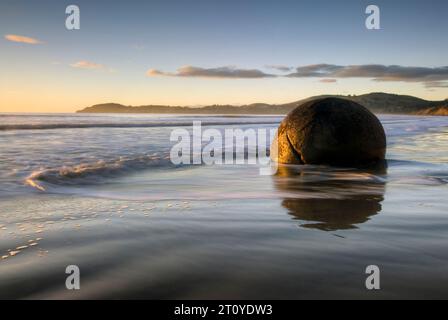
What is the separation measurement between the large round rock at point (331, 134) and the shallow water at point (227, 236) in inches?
37.8

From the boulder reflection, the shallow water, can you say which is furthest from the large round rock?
the shallow water

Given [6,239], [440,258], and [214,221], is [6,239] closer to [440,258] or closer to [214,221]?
[214,221]

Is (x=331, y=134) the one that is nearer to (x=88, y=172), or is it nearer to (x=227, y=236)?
(x=88, y=172)

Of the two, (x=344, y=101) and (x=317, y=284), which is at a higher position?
(x=344, y=101)

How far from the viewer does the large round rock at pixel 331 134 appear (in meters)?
6.13

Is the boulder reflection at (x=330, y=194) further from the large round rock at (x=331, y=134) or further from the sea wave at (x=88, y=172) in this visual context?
the sea wave at (x=88, y=172)

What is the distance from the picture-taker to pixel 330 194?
4.20 metres

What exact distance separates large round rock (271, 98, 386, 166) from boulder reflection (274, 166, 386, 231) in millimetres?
320

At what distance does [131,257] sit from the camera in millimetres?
2225

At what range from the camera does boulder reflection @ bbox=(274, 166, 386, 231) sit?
307 cm

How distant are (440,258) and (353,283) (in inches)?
25.6

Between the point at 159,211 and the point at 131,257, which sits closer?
the point at 131,257

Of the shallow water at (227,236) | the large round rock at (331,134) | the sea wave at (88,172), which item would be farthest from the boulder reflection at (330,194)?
the sea wave at (88,172)
